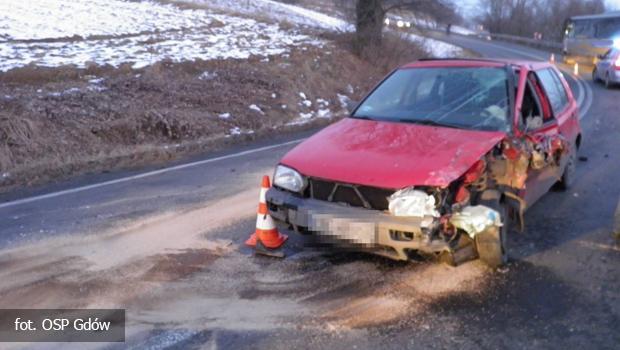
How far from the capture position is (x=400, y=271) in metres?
4.76

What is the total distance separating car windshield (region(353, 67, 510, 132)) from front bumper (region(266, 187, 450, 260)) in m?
1.39

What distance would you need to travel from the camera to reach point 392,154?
15.3ft

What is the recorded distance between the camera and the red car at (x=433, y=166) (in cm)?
431

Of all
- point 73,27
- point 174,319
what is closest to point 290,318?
point 174,319

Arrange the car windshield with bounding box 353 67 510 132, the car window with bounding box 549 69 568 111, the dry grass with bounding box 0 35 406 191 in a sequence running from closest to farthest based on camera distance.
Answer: the car windshield with bounding box 353 67 510 132 → the car window with bounding box 549 69 568 111 → the dry grass with bounding box 0 35 406 191

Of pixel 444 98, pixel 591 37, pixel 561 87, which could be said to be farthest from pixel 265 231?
pixel 591 37

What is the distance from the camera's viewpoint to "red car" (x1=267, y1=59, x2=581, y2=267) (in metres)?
4.31

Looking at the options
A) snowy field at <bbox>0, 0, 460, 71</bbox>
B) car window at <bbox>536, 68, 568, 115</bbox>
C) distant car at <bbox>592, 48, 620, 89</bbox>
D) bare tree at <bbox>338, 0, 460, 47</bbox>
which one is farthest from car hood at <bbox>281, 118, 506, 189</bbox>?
bare tree at <bbox>338, 0, 460, 47</bbox>

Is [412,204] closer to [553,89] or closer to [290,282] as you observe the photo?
[290,282]

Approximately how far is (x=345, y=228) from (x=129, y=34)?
18.2m

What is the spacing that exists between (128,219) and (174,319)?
2469 mm

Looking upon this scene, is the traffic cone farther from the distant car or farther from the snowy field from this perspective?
the distant car

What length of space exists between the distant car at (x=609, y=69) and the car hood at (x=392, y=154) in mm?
15527

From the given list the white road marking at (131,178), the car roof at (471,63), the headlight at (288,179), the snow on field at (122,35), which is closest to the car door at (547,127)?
the car roof at (471,63)
